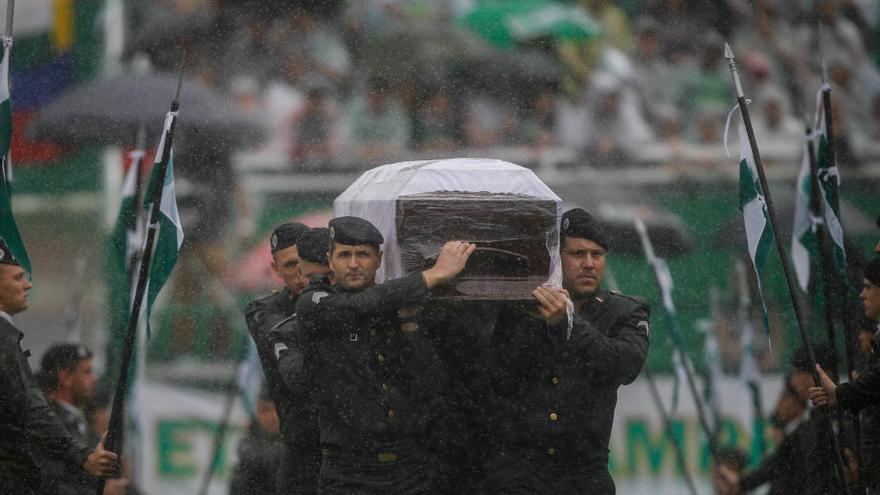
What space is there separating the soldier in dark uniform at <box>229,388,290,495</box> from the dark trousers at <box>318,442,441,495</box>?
2.01m

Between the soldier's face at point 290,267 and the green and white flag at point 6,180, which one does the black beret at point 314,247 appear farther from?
the green and white flag at point 6,180

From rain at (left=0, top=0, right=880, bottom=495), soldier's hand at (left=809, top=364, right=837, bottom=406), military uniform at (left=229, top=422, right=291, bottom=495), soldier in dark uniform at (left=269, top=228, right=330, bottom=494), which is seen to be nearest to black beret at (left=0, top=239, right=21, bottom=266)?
rain at (left=0, top=0, right=880, bottom=495)

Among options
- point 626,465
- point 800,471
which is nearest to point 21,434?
point 800,471

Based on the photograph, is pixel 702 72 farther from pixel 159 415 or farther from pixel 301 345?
pixel 301 345

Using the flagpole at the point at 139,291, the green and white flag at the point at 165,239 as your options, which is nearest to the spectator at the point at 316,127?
the green and white flag at the point at 165,239

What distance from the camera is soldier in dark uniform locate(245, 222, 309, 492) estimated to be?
6965 millimetres

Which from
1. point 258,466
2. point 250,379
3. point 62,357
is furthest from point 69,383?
point 250,379

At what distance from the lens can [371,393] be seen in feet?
19.9

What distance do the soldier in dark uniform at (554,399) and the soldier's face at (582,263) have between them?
206mm

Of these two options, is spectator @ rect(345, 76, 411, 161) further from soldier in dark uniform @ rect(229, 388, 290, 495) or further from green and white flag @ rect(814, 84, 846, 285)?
green and white flag @ rect(814, 84, 846, 285)

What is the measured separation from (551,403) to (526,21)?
7.60 meters

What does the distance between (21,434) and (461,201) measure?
6.64ft

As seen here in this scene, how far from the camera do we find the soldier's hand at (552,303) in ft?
19.5

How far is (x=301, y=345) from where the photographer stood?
623 cm
